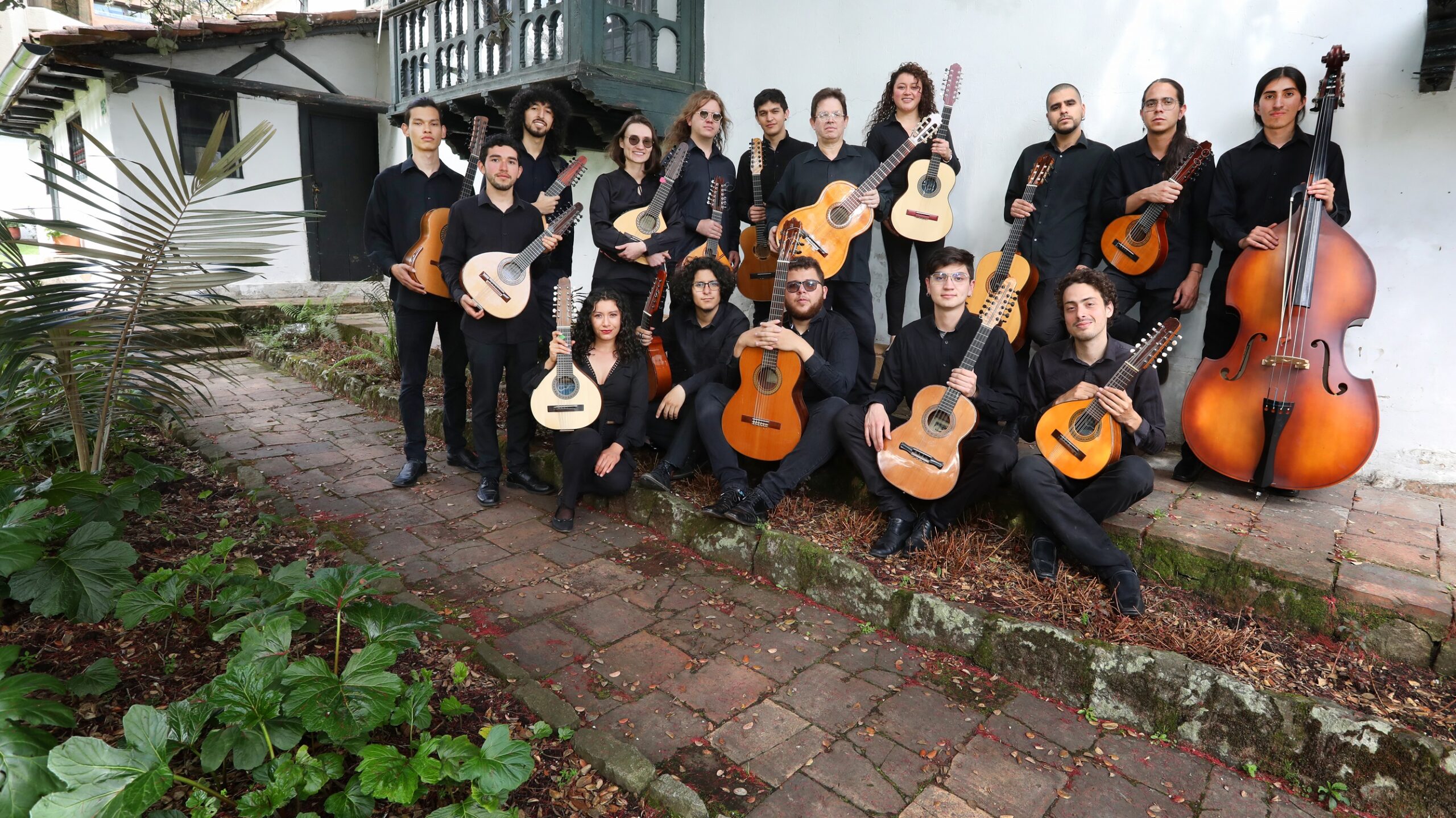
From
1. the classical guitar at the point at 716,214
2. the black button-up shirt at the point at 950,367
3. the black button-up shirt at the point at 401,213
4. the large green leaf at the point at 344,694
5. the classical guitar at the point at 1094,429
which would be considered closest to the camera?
the large green leaf at the point at 344,694

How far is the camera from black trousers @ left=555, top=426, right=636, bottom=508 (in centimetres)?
402

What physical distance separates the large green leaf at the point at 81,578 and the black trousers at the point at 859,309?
10.9 ft

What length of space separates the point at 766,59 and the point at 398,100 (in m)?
3.86

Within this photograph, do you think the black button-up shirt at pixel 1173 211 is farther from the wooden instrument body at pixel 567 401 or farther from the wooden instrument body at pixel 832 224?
the wooden instrument body at pixel 567 401

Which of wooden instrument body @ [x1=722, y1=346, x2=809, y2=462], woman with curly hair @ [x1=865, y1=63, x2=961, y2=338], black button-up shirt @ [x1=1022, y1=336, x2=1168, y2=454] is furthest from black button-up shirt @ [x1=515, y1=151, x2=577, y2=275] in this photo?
black button-up shirt @ [x1=1022, y1=336, x2=1168, y2=454]

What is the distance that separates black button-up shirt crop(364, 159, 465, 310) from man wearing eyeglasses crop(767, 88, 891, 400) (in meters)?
1.97

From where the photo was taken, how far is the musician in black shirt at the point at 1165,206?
3.91m

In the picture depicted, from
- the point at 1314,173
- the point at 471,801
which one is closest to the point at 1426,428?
the point at 1314,173

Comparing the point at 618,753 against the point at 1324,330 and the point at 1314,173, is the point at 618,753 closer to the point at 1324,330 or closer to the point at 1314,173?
the point at 1324,330

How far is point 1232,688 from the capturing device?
7.79 ft

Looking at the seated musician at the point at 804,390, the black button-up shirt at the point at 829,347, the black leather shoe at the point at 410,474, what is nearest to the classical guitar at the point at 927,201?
the seated musician at the point at 804,390

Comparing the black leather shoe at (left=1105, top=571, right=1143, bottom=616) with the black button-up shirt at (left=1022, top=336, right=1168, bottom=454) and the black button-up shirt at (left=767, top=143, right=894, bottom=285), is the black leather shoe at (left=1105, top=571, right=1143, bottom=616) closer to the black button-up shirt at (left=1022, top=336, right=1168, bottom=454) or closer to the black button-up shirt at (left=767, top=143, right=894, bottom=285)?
the black button-up shirt at (left=1022, top=336, right=1168, bottom=454)

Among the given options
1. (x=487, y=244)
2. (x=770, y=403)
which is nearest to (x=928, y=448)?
(x=770, y=403)

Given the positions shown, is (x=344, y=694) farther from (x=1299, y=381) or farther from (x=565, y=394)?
(x=1299, y=381)
